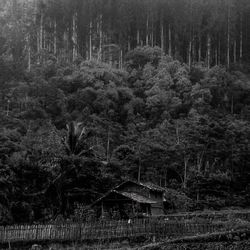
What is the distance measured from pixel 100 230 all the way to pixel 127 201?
11.0m

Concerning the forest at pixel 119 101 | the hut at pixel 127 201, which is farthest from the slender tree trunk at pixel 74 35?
the hut at pixel 127 201

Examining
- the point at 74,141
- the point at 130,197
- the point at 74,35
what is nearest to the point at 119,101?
the point at 74,35

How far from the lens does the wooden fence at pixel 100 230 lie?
24141 mm

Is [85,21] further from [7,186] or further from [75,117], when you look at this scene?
[7,186]

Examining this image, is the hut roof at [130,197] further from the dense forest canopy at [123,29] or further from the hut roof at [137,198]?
the dense forest canopy at [123,29]

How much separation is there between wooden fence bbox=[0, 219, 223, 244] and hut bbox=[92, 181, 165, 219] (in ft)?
25.0

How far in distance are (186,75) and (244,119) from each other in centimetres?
1070

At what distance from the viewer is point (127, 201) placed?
35.2 m

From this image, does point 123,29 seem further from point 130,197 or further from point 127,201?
point 130,197

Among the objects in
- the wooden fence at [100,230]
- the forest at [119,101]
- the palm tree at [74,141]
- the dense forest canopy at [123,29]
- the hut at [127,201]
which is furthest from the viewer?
the dense forest canopy at [123,29]

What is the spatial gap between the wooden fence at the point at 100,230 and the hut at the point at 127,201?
7.61 meters

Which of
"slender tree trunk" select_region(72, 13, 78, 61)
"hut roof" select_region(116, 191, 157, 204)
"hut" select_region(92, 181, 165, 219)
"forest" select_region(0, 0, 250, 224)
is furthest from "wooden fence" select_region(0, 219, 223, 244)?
"slender tree trunk" select_region(72, 13, 78, 61)

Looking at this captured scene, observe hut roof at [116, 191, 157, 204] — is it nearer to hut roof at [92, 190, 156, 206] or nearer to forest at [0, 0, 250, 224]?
hut roof at [92, 190, 156, 206]

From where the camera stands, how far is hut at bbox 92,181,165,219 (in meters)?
34.4
